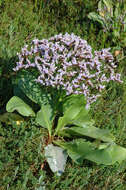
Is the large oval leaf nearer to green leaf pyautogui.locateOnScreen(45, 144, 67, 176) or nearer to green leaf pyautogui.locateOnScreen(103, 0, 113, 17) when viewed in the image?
green leaf pyautogui.locateOnScreen(45, 144, 67, 176)

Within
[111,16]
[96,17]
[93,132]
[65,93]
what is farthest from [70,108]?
[111,16]

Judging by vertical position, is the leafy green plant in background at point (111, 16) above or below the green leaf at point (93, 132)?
above

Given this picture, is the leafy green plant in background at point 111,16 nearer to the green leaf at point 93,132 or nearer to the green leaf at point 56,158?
the green leaf at point 93,132

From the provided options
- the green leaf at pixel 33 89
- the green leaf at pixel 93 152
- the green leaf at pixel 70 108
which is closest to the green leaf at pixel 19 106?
the green leaf at pixel 33 89

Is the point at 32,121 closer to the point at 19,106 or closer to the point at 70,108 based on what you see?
the point at 19,106

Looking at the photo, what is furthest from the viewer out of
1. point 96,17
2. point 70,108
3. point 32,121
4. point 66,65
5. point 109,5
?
point 109,5

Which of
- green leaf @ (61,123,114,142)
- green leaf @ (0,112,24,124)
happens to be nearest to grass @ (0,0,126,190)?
green leaf @ (0,112,24,124)

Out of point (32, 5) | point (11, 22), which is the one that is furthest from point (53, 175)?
point (32, 5)
